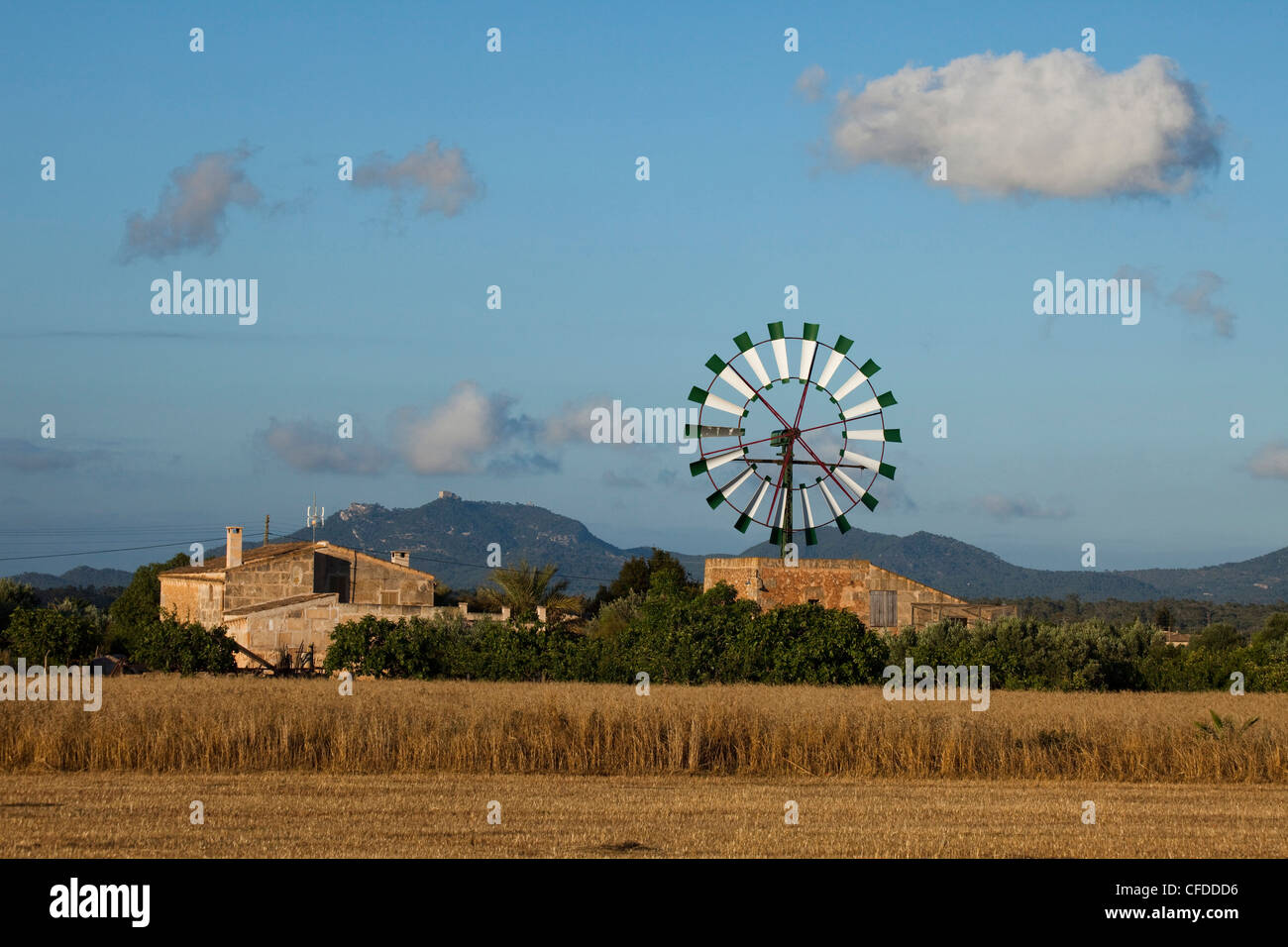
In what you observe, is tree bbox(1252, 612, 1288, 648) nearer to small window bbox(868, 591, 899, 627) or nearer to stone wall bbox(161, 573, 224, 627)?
small window bbox(868, 591, 899, 627)

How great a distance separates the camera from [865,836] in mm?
12836

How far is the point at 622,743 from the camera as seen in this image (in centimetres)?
1898

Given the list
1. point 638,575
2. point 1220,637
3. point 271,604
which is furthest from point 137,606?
point 1220,637

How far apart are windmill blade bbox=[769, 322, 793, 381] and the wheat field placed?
20.8 m

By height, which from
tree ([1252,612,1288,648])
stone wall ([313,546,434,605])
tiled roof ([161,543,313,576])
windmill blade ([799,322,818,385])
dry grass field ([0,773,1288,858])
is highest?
windmill blade ([799,322,818,385])

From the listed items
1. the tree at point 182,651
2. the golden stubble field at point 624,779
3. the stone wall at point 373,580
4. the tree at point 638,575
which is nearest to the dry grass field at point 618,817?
the golden stubble field at point 624,779

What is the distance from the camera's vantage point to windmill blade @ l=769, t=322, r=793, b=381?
4078 centimetres

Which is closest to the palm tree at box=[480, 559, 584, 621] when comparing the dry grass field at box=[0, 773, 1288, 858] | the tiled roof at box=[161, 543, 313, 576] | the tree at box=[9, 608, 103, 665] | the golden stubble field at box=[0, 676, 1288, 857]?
the tiled roof at box=[161, 543, 313, 576]

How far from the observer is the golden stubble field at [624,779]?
1248cm

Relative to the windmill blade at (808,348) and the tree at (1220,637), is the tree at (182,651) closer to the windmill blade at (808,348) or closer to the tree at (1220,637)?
the windmill blade at (808,348)

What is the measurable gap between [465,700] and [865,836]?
505 inches

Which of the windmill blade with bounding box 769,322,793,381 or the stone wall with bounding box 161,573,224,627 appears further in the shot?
the stone wall with bounding box 161,573,224,627

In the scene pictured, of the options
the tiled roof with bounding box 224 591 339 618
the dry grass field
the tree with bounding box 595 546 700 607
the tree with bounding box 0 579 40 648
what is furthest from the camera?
the tree with bounding box 595 546 700 607

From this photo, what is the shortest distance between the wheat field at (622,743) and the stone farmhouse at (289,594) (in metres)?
23.1
